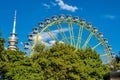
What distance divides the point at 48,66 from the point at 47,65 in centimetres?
25

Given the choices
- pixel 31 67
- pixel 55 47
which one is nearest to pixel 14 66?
pixel 31 67

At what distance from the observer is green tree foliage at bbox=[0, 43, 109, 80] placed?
1742 inches

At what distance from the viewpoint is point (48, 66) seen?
45.1m

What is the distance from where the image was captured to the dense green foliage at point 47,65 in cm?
4425

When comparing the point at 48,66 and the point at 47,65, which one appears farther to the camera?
the point at 48,66

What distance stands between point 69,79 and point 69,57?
9.32 feet

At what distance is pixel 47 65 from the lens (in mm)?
44938

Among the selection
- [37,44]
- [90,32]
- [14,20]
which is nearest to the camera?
[37,44]

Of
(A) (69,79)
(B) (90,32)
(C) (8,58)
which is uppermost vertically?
(B) (90,32)

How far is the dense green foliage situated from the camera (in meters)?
44.2

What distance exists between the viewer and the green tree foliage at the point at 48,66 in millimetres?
44250

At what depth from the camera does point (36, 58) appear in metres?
47.9

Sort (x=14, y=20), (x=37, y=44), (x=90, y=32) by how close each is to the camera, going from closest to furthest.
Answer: (x=37, y=44) < (x=90, y=32) < (x=14, y=20)

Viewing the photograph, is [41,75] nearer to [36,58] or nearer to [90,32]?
[36,58]
